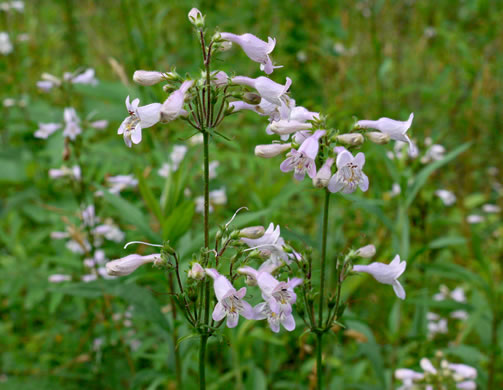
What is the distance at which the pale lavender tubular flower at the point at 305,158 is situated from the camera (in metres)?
1.56

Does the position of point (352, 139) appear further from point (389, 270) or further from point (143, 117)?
point (143, 117)

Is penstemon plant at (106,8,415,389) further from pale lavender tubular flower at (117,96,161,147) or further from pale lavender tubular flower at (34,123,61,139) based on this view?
pale lavender tubular flower at (34,123,61,139)

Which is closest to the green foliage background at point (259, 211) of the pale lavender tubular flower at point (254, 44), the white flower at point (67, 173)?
the white flower at point (67, 173)

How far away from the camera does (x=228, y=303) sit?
1533 mm

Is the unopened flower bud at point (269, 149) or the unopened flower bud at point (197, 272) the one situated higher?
the unopened flower bud at point (269, 149)

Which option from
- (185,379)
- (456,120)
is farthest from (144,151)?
(456,120)

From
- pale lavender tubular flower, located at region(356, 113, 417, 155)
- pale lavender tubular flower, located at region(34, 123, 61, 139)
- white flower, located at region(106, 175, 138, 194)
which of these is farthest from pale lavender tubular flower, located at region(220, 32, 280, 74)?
pale lavender tubular flower, located at region(34, 123, 61, 139)

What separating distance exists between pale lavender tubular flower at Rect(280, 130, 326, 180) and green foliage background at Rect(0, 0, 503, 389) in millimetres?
176

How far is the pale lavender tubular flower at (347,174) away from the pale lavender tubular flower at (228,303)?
0.43 metres

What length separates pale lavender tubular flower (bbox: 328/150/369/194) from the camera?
154 centimetres

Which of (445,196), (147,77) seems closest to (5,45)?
(147,77)

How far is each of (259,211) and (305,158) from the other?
2.93 ft

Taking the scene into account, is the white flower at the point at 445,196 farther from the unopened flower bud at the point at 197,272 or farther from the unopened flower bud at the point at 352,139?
the unopened flower bud at the point at 197,272

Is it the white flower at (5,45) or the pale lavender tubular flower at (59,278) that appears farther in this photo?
the white flower at (5,45)
